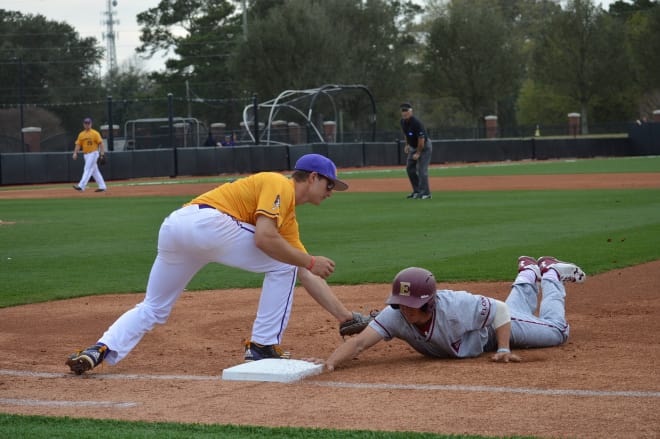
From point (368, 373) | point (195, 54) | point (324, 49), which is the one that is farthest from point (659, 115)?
point (368, 373)

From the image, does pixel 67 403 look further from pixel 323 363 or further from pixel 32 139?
pixel 32 139

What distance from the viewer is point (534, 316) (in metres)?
7.15

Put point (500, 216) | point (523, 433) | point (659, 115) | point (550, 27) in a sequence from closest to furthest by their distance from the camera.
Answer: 1. point (523, 433)
2. point (500, 216)
3. point (659, 115)
4. point (550, 27)

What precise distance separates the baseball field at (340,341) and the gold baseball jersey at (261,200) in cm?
100

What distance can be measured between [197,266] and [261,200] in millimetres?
665

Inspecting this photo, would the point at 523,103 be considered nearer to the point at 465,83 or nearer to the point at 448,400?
the point at 465,83

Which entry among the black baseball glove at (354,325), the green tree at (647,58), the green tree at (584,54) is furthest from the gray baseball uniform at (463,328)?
the green tree at (647,58)

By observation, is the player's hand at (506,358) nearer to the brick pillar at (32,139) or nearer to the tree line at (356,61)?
the brick pillar at (32,139)

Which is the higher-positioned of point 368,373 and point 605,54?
point 605,54

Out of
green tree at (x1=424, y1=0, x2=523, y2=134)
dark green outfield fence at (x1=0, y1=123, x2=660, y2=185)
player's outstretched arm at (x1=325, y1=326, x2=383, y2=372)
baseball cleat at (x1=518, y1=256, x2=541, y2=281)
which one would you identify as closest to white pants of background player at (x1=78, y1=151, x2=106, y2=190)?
dark green outfield fence at (x1=0, y1=123, x2=660, y2=185)

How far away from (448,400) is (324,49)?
200ft

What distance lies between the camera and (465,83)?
7206cm

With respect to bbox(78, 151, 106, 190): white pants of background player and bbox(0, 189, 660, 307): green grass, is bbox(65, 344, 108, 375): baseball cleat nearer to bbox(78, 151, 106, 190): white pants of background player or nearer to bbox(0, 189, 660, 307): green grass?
bbox(0, 189, 660, 307): green grass

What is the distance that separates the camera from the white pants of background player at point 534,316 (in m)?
6.88
